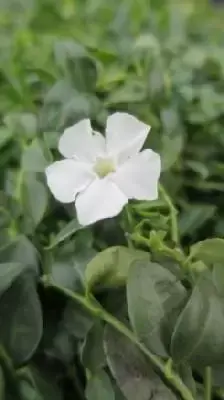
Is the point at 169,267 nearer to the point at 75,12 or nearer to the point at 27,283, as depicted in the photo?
the point at 27,283

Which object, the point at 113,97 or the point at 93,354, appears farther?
the point at 113,97

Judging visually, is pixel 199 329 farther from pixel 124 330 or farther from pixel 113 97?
pixel 113 97

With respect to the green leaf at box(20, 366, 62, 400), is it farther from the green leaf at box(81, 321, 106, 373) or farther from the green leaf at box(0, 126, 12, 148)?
the green leaf at box(0, 126, 12, 148)

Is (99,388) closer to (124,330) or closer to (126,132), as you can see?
(124,330)

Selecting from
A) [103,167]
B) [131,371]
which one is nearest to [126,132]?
[103,167]

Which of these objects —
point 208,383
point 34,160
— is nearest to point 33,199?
point 34,160

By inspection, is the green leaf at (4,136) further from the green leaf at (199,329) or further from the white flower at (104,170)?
the green leaf at (199,329)
